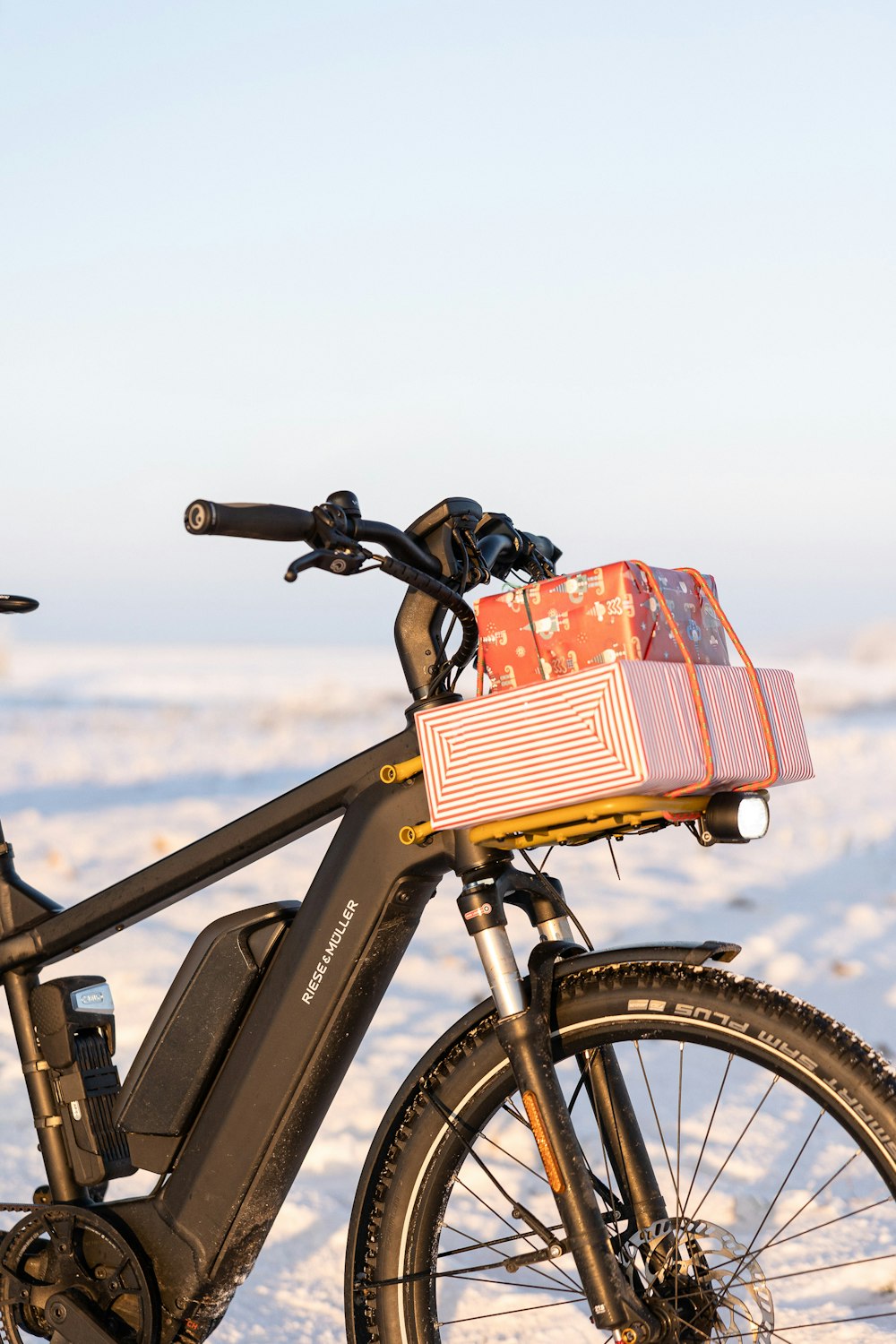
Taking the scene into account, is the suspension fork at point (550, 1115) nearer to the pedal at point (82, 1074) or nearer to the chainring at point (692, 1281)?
the chainring at point (692, 1281)

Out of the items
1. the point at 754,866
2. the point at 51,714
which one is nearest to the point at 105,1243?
the point at 754,866

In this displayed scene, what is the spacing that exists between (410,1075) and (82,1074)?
0.71 m

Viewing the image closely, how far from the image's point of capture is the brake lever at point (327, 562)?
1.91 metres

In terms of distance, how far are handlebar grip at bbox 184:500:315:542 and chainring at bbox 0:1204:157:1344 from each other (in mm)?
1215

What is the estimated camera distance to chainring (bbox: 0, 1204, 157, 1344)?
91.5 inches

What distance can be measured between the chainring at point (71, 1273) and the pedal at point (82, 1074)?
9 centimetres

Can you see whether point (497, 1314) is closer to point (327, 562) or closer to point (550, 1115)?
point (550, 1115)

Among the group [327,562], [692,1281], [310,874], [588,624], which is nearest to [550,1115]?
[692,1281]

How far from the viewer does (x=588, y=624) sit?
191 centimetres

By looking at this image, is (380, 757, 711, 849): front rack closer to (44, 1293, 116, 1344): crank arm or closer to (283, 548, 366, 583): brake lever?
(283, 548, 366, 583): brake lever

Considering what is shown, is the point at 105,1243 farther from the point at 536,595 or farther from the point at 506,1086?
the point at 536,595

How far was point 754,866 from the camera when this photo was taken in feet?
21.5

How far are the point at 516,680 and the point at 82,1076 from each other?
117cm

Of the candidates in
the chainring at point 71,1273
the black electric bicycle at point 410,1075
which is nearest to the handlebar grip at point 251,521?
the black electric bicycle at point 410,1075
